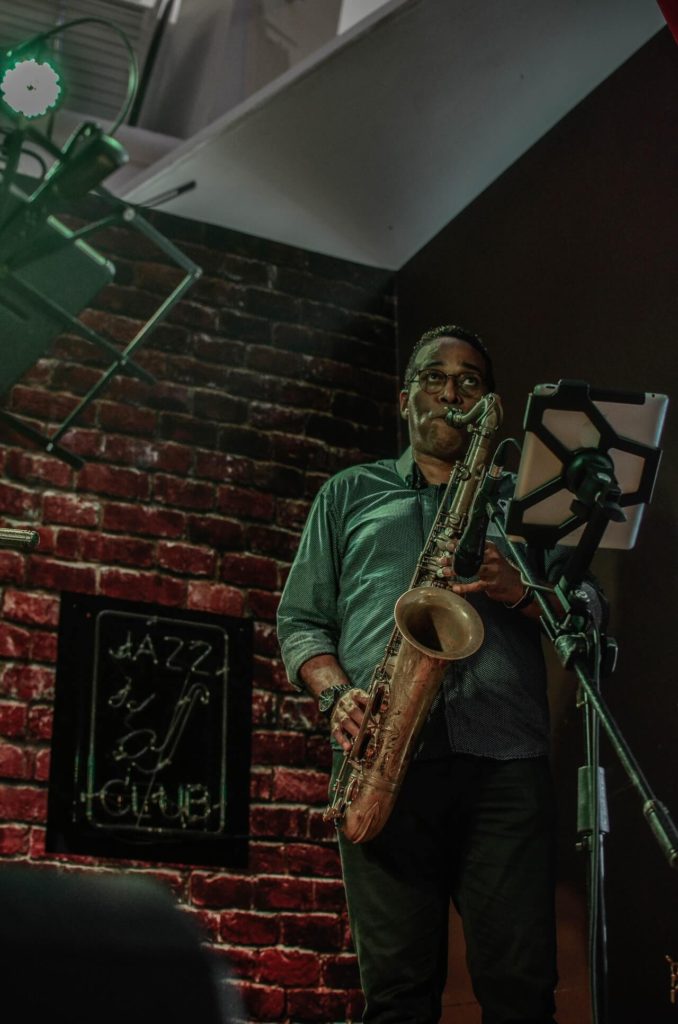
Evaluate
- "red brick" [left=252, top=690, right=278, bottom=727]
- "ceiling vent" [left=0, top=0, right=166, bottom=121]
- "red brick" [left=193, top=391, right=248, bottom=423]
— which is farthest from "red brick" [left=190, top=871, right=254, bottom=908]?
"ceiling vent" [left=0, top=0, right=166, bottom=121]

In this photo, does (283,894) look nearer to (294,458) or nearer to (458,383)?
(294,458)

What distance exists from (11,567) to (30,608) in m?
0.13

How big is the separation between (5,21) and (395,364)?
5.65ft

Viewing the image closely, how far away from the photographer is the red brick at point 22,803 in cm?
325

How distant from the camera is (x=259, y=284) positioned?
422cm

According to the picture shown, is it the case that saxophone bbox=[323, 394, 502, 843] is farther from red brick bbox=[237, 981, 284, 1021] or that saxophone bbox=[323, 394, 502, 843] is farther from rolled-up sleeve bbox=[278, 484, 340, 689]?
red brick bbox=[237, 981, 284, 1021]

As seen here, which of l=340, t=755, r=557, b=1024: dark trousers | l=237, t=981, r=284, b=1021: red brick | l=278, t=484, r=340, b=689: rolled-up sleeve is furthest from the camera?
l=237, t=981, r=284, b=1021: red brick

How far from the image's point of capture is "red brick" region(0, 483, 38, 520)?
11.7 ft

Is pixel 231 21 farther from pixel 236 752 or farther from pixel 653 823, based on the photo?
pixel 653 823

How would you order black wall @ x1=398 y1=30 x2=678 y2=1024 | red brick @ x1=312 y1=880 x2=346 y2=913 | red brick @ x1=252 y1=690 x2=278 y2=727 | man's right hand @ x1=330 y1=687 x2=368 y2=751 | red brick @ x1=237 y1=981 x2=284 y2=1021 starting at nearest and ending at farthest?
man's right hand @ x1=330 y1=687 x2=368 y2=751 → black wall @ x1=398 y1=30 x2=678 y2=1024 → red brick @ x1=237 y1=981 x2=284 y2=1021 → red brick @ x1=312 y1=880 x2=346 y2=913 → red brick @ x1=252 y1=690 x2=278 y2=727

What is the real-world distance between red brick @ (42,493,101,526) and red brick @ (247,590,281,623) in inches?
21.2

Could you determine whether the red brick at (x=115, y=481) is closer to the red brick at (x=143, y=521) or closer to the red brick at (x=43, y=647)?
the red brick at (x=143, y=521)

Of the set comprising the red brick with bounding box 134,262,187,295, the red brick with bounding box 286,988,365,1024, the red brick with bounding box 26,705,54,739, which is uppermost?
the red brick with bounding box 134,262,187,295

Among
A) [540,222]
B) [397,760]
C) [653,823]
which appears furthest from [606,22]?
[653,823]
